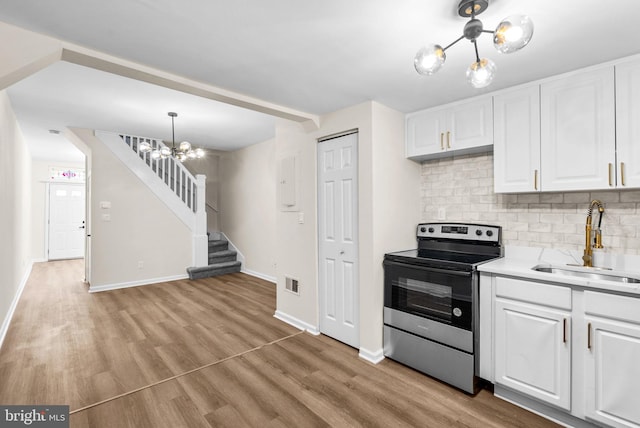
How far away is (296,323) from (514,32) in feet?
10.4

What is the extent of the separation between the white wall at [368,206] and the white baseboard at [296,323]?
38 millimetres

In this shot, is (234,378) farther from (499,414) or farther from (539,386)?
(539,386)

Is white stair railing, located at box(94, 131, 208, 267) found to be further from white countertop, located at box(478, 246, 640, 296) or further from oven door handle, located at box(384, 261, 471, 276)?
white countertop, located at box(478, 246, 640, 296)

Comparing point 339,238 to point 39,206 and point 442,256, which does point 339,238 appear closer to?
point 442,256

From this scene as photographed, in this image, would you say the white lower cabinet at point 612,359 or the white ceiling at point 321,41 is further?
the white lower cabinet at point 612,359

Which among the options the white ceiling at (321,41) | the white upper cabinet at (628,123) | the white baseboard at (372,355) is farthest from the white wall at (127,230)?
the white upper cabinet at (628,123)

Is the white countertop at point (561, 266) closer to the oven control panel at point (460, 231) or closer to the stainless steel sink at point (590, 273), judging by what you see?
the stainless steel sink at point (590, 273)

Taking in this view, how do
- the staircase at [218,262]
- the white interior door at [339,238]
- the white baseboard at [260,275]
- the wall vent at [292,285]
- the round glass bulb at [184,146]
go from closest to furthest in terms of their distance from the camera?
the white interior door at [339,238] → the wall vent at [292,285] → the round glass bulb at [184,146] → the white baseboard at [260,275] → the staircase at [218,262]

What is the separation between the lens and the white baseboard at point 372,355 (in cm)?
268

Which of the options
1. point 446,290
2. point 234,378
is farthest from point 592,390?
point 234,378

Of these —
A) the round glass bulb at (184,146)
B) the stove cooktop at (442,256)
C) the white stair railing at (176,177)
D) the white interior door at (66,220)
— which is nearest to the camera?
the stove cooktop at (442,256)

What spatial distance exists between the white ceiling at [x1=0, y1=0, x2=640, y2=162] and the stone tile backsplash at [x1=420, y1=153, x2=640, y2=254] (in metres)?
0.70

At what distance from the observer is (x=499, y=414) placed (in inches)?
78.5

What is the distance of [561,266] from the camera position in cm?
228
